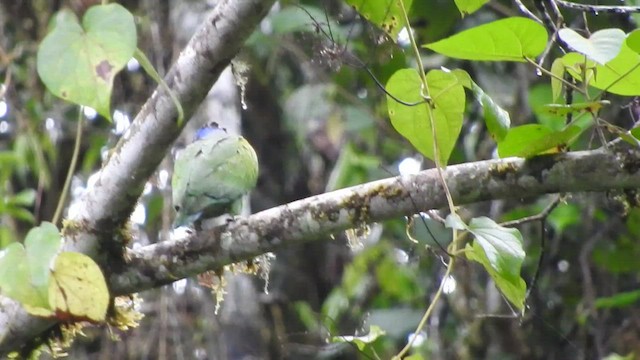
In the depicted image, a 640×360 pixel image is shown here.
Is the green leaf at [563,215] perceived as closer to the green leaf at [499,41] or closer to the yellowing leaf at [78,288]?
the green leaf at [499,41]

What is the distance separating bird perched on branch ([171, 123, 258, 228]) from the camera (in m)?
2.30

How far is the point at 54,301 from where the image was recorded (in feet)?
4.89

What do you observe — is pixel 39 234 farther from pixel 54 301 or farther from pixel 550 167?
pixel 550 167

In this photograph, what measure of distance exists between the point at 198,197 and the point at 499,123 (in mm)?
885

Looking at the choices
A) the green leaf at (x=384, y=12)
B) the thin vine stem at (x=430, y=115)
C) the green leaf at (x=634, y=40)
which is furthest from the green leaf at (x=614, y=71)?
the green leaf at (x=384, y=12)

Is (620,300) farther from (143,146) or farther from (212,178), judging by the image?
(143,146)

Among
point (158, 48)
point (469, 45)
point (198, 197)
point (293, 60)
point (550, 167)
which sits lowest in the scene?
point (293, 60)

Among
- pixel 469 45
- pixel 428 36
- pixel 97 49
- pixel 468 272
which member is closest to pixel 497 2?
pixel 428 36

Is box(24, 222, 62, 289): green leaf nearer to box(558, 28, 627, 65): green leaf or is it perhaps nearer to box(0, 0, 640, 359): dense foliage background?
box(558, 28, 627, 65): green leaf

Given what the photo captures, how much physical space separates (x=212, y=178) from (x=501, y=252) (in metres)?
1.04

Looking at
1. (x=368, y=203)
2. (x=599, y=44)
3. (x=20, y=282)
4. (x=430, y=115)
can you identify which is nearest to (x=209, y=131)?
(x=368, y=203)

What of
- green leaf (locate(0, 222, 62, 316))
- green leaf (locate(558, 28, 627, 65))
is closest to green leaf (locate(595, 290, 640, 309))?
green leaf (locate(558, 28, 627, 65))

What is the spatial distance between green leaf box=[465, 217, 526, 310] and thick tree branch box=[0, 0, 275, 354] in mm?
511

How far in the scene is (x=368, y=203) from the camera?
1805 mm
